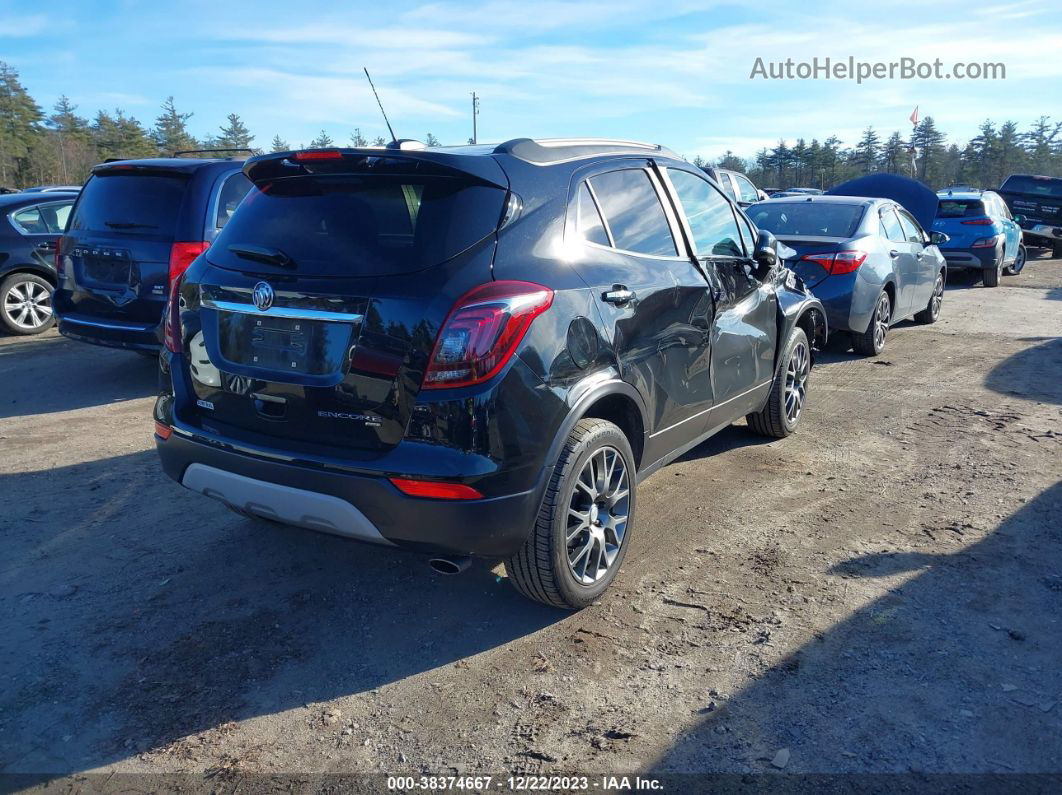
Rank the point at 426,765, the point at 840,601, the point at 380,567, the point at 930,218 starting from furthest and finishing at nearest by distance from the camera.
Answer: the point at 930,218, the point at 380,567, the point at 840,601, the point at 426,765

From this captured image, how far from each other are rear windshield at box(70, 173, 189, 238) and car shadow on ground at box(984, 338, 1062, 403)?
731 cm

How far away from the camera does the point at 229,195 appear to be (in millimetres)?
6934

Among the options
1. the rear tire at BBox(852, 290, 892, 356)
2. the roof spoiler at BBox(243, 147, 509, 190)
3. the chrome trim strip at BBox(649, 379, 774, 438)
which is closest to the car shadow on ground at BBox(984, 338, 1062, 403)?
the rear tire at BBox(852, 290, 892, 356)

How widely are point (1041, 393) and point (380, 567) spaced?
6225 millimetres

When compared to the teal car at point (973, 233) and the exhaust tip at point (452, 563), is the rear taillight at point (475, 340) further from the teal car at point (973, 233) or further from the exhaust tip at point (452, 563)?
the teal car at point (973, 233)

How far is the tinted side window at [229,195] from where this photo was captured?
6.83m

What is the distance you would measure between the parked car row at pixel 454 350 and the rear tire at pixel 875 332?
16.5 ft

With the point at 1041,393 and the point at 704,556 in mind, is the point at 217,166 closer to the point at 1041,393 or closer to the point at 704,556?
the point at 704,556

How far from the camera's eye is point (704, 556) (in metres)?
4.11

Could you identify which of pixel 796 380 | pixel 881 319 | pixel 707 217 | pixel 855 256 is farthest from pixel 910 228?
pixel 707 217

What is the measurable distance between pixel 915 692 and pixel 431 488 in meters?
1.88

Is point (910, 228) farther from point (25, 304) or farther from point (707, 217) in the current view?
point (25, 304)

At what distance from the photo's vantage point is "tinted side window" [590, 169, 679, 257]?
380 centimetres

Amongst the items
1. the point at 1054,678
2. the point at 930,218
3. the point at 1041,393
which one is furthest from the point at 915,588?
the point at 930,218
